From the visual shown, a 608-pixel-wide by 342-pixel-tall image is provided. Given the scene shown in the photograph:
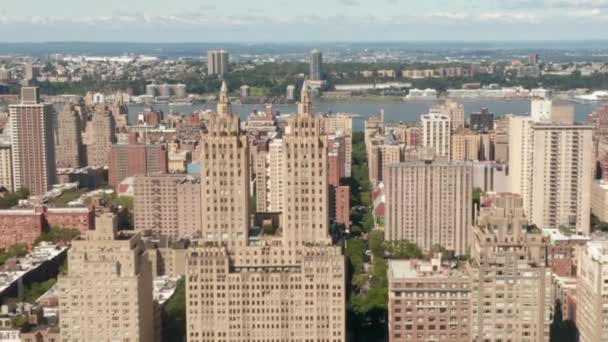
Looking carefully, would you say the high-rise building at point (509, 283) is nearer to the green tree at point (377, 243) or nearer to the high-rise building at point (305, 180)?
the high-rise building at point (305, 180)

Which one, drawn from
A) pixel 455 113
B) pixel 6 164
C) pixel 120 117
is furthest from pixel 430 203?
pixel 120 117

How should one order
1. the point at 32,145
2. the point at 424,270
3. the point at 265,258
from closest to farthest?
the point at 424,270
the point at 265,258
the point at 32,145

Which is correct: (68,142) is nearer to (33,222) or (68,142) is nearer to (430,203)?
(33,222)

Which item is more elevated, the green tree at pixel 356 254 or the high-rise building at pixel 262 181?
the high-rise building at pixel 262 181

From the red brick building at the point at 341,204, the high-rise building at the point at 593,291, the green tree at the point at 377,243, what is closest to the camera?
the high-rise building at the point at 593,291

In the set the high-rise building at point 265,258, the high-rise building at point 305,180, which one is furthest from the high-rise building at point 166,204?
the high-rise building at point 305,180

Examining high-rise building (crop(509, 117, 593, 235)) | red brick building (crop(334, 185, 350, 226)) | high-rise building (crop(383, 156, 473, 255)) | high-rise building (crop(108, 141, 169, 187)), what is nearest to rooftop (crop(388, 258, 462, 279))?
high-rise building (crop(383, 156, 473, 255))
